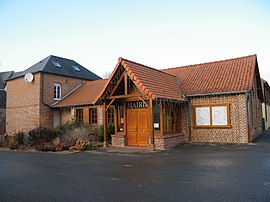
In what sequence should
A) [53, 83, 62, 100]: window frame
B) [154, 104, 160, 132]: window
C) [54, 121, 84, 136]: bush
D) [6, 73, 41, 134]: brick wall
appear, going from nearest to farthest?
[154, 104, 160, 132]: window < [54, 121, 84, 136]: bush < [6, 73, 41, 134]: brick wall < [53, 83, 62, 100]: window frame

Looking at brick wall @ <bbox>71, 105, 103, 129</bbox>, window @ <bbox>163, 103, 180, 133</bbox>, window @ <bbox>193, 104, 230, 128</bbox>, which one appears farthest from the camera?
brick wall @ <bbox>71, 105, 103, 129</bbox>

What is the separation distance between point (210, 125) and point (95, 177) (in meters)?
9.98

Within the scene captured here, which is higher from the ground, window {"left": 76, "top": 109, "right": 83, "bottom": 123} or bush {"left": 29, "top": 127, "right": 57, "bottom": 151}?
window {"left": 76, "top": 109, "right": 83, "bottom": 123}

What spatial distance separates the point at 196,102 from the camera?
16.1 m

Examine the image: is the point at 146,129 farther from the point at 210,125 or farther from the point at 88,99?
the point at 88,99

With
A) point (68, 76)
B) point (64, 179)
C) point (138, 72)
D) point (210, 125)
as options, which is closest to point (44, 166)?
point (64, 179)

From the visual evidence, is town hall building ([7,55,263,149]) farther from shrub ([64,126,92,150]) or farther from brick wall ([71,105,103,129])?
brick wall ([71,105,103,129])

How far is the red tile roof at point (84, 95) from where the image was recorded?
22.3 meters

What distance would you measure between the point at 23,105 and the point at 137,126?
15.7m

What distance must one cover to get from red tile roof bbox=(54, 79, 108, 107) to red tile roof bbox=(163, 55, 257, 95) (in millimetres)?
8103

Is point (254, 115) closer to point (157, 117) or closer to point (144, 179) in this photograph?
point (157, 117)

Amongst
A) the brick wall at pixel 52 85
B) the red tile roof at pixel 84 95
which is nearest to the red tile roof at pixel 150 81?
the red tile roof at pixel 84 95

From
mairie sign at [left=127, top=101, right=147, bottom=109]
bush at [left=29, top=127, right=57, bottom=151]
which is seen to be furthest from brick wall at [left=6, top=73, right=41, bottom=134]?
mairie sign at [left=127, top=101, right=147, bottom=109]

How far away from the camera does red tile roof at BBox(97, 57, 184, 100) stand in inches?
514
